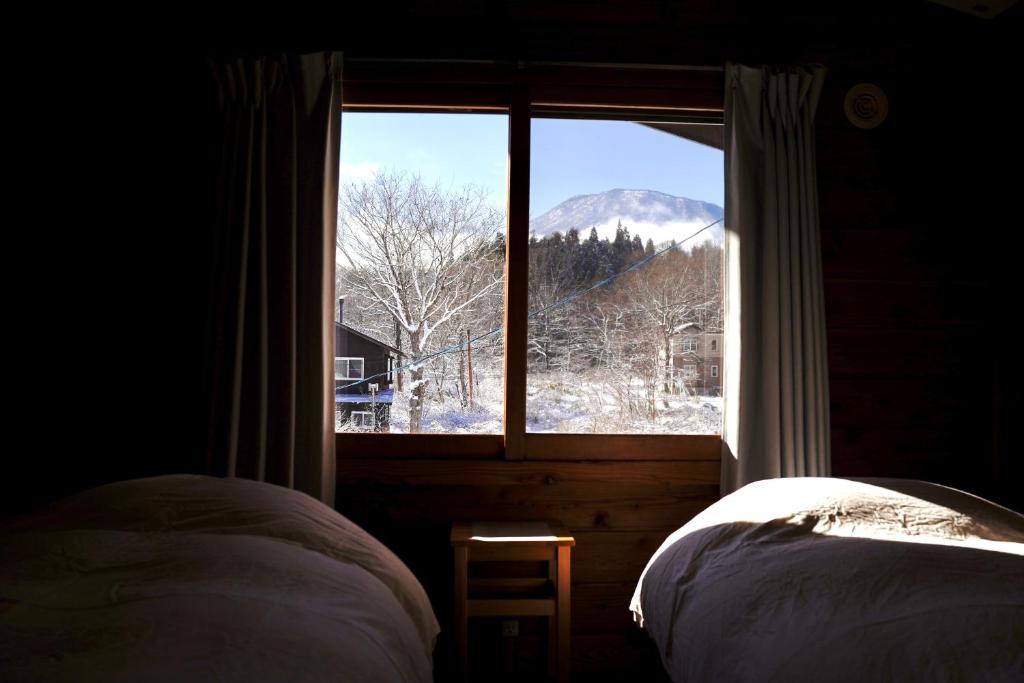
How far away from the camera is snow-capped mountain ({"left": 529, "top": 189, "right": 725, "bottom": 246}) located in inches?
Result: 107

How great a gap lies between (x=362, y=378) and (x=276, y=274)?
0.46 m

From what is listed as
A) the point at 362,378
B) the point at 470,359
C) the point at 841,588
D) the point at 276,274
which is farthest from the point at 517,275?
the point at 841,588

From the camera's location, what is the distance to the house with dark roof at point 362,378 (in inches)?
105

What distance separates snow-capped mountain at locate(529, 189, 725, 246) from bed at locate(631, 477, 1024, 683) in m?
1.04

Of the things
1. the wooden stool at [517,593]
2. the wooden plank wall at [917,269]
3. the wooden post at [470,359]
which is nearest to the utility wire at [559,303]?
the wooden post at [470,359]

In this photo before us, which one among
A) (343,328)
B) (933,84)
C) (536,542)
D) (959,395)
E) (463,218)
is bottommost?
(536,542)

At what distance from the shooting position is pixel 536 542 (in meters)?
2.26

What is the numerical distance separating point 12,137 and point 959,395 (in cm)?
335

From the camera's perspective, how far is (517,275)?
8.70 ft

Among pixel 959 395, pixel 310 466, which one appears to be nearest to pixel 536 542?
pixel 310 466

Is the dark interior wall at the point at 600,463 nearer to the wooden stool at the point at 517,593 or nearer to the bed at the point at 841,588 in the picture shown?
the wooden stool at the point at 517,593

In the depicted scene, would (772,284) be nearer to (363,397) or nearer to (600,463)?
(600,463)

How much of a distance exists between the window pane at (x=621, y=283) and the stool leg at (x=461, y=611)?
0.61 metres

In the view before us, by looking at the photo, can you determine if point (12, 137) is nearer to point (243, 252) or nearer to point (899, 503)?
point (243, 252)
